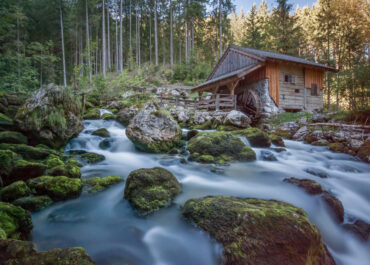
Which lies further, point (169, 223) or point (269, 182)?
point (269, 182)

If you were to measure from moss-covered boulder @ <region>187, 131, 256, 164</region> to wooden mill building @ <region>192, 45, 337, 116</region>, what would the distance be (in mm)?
7720

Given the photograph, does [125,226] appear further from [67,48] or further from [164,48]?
[67,48]

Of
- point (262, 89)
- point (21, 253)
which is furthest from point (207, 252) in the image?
point (262, 89)

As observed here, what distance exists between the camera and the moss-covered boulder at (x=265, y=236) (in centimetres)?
209

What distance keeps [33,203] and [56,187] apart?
1.49 ft

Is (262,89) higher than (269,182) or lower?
higher

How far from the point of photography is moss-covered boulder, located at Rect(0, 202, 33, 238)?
2.43m

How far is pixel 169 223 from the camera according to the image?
10.3 feet

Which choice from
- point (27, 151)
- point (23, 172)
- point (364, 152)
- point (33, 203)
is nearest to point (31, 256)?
point (33, 203)

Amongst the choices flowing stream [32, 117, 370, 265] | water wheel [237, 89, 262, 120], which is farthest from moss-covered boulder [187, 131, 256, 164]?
water wheel [237, 89, 262, 120]

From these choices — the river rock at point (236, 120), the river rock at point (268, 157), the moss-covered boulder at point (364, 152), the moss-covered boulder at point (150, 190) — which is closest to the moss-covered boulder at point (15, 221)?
the moss-covered boulder at point (150, 190)

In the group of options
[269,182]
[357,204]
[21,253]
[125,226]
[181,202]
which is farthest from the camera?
[269,182]

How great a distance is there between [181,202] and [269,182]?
8.48ft

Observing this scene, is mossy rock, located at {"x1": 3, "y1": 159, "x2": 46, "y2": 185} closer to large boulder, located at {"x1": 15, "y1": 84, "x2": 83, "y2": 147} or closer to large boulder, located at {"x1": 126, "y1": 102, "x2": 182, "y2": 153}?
large boulder, located at {"x1": 15, "y1": 84, "x2": 83, "y2": 147}
